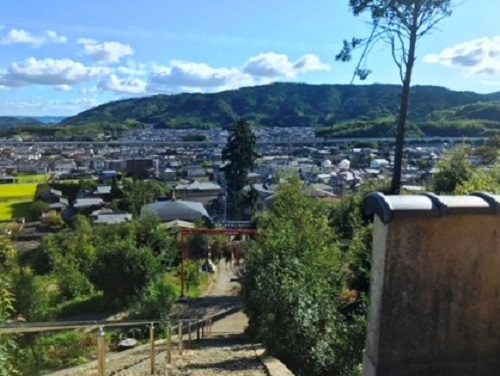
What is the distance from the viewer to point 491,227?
242cm

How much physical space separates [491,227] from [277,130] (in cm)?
13572

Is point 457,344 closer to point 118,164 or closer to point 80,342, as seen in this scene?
point 80,342

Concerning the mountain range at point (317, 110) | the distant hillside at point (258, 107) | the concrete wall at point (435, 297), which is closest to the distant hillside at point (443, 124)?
the mountain range at point (317, 110)

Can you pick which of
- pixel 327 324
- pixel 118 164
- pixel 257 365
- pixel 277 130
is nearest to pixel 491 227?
pixel 257 365

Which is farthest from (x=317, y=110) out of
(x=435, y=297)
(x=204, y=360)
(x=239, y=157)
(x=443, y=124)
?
(x=435, y=297)

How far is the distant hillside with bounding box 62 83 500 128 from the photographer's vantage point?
117 meters

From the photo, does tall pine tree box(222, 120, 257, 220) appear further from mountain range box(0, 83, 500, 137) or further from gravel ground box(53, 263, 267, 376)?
gravel ground box(53, 263, 267, 376)

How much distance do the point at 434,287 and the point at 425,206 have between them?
42 centimetres

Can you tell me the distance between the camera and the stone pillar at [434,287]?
91.9 inches

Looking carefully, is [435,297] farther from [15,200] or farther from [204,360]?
[15,200]

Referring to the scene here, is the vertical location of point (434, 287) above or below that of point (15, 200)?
above

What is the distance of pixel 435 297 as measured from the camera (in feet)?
8.09

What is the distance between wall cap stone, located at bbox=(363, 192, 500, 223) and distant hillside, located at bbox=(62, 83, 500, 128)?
357 ft

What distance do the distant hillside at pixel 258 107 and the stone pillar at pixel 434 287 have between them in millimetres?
108596
